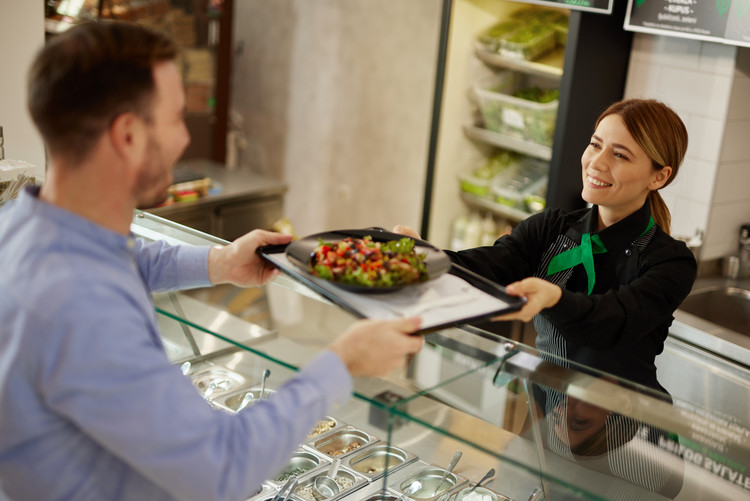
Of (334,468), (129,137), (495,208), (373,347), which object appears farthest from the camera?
(495,208)

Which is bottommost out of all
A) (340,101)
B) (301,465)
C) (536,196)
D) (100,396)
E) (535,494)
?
(301,465)

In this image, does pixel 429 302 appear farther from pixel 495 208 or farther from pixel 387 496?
pixel 495 208

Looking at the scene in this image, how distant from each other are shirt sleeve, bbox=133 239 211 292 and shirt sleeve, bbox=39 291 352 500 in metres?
0.50

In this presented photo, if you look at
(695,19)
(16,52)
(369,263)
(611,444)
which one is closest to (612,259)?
(611,444)

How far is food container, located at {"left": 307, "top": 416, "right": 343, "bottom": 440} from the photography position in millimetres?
2150

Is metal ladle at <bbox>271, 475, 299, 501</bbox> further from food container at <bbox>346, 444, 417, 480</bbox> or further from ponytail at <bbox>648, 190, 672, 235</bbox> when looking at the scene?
ponytail at <bbox>648, 190, 672, 235</bbox>

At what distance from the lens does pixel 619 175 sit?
2.10 m

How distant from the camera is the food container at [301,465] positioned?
1975mm

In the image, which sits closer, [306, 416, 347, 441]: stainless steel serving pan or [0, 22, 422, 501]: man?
[0, 22, 422, 501]: man

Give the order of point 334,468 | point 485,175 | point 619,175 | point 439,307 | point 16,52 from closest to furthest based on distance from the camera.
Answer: point 439,307 < point 334,468 < point 619,175 < point 16,52 < point 485,175

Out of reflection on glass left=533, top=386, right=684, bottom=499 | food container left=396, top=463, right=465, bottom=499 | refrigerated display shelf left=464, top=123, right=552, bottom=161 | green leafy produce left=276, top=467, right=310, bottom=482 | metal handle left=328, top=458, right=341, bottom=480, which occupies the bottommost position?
green leafy produce left=276, top=467, right=310, bottom=482

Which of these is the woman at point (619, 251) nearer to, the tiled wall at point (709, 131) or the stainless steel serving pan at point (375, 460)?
the stainless steel serving pan at point (375, 460)

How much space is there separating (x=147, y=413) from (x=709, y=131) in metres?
3.19

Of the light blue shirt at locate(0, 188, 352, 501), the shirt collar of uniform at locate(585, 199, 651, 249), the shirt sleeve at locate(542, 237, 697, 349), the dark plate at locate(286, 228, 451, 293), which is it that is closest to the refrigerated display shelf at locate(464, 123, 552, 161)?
the shirt collar of uniform at locate(585, 199, 651, 249)
